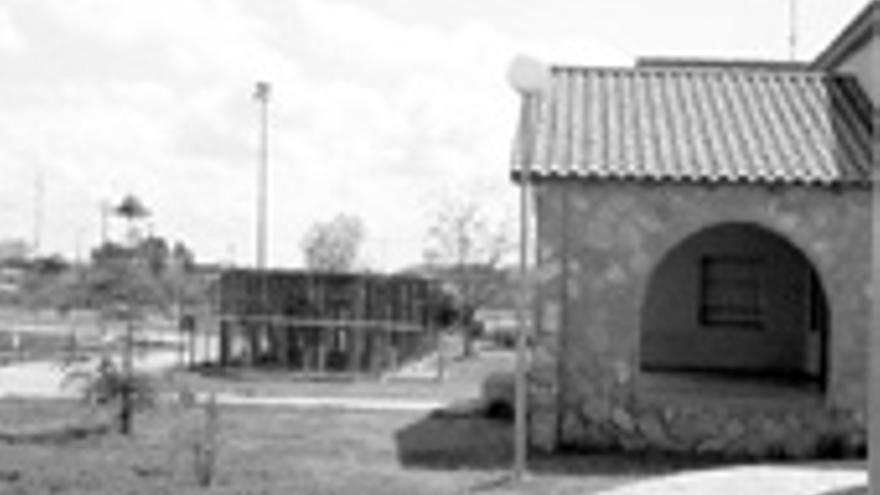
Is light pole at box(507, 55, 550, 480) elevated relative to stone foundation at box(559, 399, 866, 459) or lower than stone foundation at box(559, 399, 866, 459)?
elevated

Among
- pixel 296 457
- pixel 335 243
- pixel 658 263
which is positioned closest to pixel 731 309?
pixel 658 263

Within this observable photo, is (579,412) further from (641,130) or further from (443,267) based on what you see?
(443,267)

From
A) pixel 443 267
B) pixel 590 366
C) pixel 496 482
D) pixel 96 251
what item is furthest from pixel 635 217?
pixel 443 267

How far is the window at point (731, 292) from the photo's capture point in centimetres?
1973

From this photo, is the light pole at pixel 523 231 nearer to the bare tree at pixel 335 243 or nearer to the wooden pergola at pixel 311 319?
the wooden pergola at pixel 311 319

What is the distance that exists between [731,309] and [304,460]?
8.85 metres

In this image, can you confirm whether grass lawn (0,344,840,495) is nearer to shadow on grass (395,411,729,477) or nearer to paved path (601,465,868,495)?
shadow on grass (395,411,729,477)

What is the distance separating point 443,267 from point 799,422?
28.0 metres

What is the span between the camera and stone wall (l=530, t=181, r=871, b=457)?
14820 millimetres

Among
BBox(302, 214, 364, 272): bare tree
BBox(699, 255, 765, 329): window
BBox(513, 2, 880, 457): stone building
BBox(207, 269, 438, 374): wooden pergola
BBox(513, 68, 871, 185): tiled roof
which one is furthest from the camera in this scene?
BBox(302, 214, 364, 272): bare tree

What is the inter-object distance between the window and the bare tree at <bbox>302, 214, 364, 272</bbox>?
27539 mm

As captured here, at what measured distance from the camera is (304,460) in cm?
1343

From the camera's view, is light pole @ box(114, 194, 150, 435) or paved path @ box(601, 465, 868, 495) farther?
light pole @ box(114, 194, 150, 435)

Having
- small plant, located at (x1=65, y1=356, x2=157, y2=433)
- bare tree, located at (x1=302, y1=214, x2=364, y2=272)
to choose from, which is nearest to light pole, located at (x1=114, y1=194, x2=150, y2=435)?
small plant, located at (x1=65, y1=356, x2=157, y2=433)
